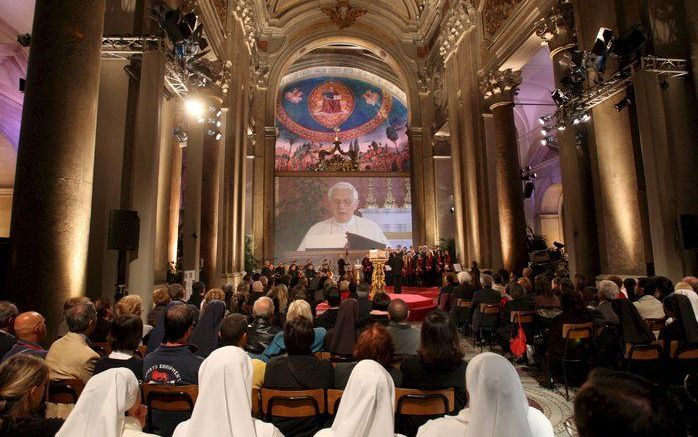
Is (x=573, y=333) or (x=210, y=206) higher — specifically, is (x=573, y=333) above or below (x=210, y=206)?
below

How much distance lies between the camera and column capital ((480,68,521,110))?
37.5 ft

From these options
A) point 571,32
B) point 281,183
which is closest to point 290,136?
point 281,183

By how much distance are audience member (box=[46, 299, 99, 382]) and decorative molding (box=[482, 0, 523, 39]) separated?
11805 millimetres

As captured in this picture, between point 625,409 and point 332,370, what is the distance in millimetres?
1835

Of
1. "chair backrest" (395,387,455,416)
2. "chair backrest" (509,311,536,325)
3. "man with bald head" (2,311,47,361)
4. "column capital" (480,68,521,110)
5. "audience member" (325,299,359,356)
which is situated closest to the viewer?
"chair backrest" (395,387,455,416)

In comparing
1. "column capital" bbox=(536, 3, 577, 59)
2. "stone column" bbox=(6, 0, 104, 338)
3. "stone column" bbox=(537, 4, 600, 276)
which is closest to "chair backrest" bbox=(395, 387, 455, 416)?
"stone column" bbox=(6, 0, 104, 338)

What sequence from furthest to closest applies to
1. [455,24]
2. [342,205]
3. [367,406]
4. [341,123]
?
1. [341,123]
2. [342,205]
3. [455,24]
4. [367,406]

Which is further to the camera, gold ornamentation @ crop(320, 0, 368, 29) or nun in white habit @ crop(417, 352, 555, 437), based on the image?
gold ornamentation @ crop(320, 0, 368, 29)

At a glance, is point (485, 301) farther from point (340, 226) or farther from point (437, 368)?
point (340, 226)

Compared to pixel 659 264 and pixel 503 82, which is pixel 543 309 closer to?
pixel 659 264

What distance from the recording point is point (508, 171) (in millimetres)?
11219

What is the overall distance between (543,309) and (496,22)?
968cm

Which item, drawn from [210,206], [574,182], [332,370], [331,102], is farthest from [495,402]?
[331,102]

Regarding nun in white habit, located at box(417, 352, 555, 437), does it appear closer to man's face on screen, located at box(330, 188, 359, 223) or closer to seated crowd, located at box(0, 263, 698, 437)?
seated crowd, located at box(0, 263, 698, 437)
